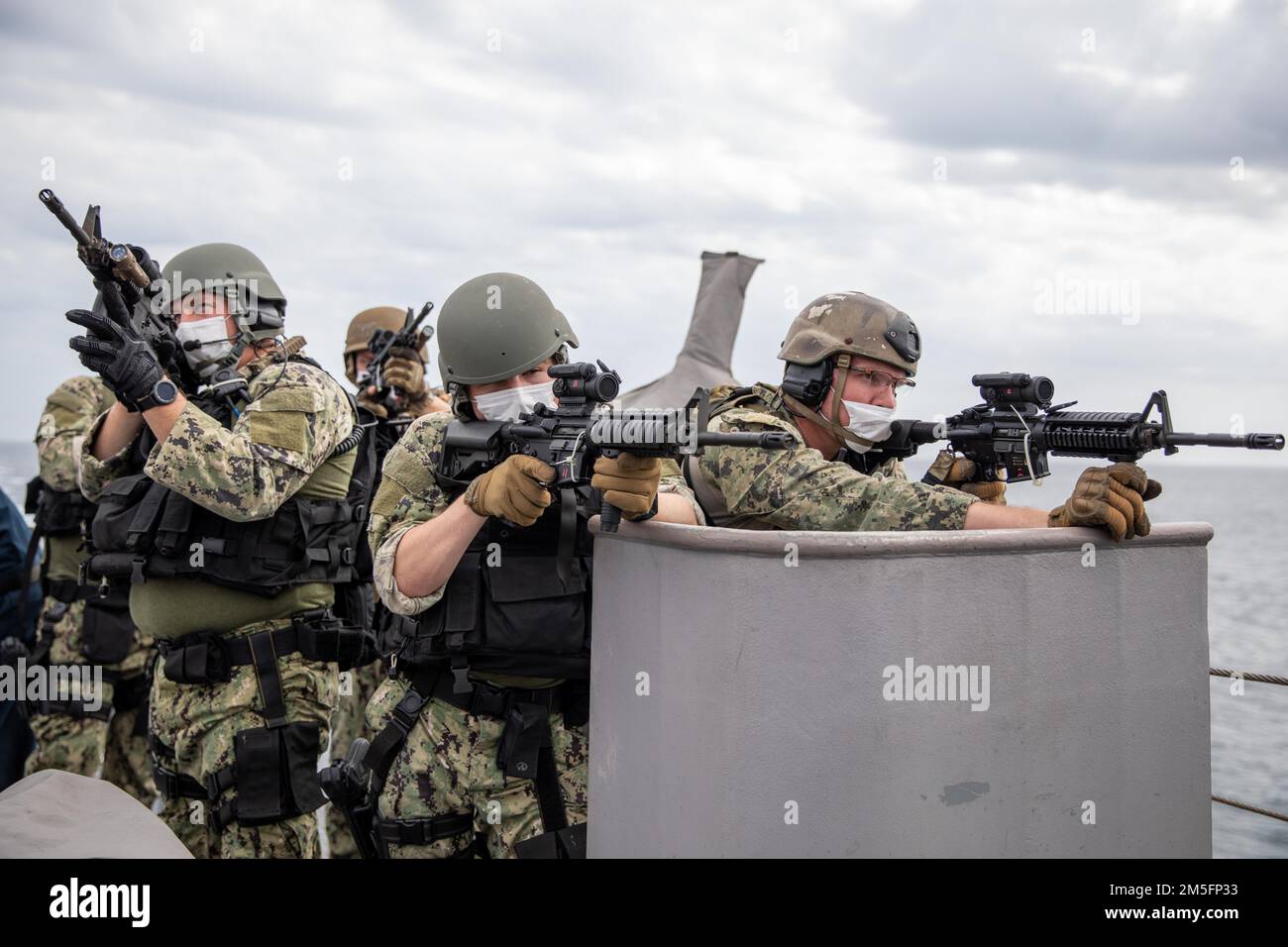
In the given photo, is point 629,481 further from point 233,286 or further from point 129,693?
point 129,693

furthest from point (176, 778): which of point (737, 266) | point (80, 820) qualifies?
point (737, 266)

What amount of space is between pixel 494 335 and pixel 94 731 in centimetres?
353

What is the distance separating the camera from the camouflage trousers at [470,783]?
3.43 m

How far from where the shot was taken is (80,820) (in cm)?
202

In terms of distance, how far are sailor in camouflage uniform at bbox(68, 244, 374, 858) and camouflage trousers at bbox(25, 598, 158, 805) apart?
1394 millimetres

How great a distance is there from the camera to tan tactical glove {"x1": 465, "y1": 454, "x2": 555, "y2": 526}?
297 centimetres

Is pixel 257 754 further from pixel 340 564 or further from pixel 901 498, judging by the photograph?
pixel 901 498

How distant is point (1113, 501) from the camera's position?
2.64 metres

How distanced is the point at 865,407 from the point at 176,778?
2810mm

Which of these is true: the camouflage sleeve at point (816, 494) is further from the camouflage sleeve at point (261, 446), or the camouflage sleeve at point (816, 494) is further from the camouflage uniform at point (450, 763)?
the camouflage sleeve at point (261, 446)

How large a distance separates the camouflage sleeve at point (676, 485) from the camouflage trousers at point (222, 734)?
1.84 m

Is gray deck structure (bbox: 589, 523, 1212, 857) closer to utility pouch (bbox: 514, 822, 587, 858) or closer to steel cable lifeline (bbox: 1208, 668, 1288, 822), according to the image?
utility pouch (bbox: 514, 822, 587, 858)

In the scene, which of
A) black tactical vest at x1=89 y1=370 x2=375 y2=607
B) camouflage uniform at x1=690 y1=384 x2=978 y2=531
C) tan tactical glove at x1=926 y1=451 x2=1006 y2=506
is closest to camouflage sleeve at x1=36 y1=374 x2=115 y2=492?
black tactical vest at x1=89 y1=370 x2=375 y2=607

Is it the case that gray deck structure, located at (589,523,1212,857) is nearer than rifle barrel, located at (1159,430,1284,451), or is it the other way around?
gray deck structure, located at (589,523,1212,857)
